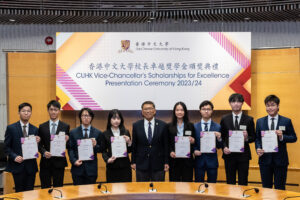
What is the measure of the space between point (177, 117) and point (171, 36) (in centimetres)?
199

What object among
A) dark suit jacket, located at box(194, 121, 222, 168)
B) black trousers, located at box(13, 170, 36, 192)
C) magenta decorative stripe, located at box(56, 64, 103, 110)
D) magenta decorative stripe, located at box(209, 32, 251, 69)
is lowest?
black trousers, located at box(13, 170, 36, 192)

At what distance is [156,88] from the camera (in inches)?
241

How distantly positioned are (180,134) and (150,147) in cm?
42

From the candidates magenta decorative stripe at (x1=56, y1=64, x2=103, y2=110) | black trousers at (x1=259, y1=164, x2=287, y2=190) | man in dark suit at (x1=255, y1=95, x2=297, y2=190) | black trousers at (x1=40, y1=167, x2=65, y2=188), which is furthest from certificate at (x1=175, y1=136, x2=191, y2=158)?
magenta decorative stripe at (x1=56, y1=64, x2=103, y2=110)

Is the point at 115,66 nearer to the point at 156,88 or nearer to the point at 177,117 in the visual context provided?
the point at 156,88

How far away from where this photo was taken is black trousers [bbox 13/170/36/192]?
14.6 feet

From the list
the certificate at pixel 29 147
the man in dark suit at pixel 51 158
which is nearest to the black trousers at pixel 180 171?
the man in dark suit at pixel 51 158

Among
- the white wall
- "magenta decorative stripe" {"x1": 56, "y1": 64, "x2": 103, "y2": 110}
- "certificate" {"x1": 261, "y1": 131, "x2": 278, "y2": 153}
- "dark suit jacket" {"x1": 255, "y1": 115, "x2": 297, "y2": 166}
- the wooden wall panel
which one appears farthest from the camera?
the white wall

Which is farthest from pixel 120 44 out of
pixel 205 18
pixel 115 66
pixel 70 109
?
pixel 205 18

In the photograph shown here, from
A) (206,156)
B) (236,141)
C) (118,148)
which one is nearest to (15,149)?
(118,148)

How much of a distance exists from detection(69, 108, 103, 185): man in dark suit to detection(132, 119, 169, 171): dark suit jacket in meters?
0.46

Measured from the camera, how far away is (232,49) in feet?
20.1

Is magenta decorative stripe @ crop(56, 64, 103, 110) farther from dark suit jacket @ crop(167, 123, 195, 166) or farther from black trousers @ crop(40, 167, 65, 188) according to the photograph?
dark suit jacket @ crop(167, 123, 195, 166)

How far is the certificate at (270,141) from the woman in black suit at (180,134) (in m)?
0.87
